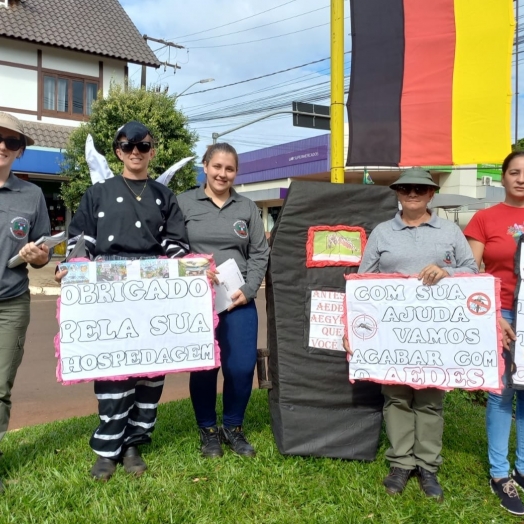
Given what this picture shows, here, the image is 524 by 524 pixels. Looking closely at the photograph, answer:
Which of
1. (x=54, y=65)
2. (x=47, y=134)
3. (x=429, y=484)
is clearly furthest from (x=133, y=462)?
(x=54, y=65)

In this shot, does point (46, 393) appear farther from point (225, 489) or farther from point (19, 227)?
point (225, 489)

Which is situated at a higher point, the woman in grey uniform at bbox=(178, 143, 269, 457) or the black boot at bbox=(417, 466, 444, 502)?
the woman in grey uniform at bbox=(178, 143, 269, 457)

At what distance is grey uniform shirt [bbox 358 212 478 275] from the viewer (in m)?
3.13

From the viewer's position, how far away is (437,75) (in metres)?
3.93

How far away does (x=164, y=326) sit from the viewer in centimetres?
327

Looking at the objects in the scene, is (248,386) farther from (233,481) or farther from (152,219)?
(152,219)

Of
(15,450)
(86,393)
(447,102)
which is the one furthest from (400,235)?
(86,393)

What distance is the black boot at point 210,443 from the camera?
358 centimetres

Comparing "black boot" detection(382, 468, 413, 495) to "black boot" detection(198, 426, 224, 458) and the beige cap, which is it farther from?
the beige cap

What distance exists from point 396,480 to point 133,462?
1.62 metres

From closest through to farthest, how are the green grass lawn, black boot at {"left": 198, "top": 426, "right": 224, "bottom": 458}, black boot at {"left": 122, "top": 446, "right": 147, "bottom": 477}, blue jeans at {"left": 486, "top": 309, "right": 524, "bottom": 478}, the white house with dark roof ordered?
the green grass lawn, blue jeans at {"left": 486, "top": 309, "right": 524, "bottom": 478}, black boot at {"left": 122, "top": 446, "right": 147, "bottom": 477}, black boot at {"left": 198, "top": 426, "right": 224, "bottom": 458}, the white house with dark roof

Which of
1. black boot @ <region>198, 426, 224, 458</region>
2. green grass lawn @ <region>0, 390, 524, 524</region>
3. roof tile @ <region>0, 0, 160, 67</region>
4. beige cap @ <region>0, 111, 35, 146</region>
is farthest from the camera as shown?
roof tile @ <region>0, 0, 160, 67</region>

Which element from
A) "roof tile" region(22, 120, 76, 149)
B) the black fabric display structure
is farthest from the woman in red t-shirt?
"roof tile" region(22, 120, 76, 149)

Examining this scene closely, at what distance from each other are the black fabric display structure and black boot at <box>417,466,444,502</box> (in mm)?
483
